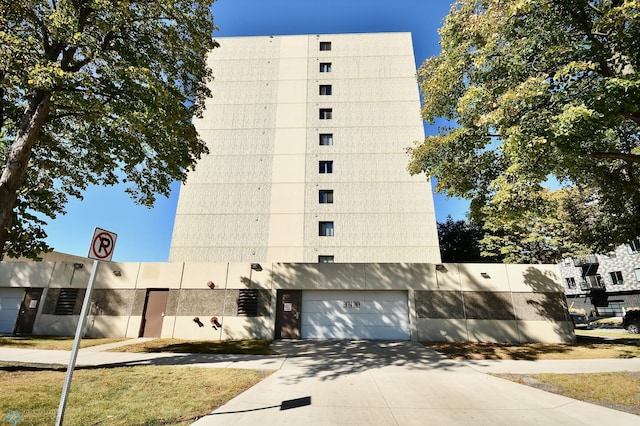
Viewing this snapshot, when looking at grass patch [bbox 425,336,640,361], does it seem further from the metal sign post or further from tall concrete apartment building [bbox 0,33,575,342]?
the metal sign post

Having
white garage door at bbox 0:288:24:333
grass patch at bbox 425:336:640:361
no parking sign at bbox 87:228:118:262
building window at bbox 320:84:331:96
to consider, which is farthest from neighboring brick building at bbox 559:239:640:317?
white garage door at bbox 0:288:24:333

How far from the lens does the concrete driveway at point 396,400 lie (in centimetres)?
515

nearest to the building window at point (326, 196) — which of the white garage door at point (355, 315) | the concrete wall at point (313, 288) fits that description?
the concrete wall at point (313, 288)

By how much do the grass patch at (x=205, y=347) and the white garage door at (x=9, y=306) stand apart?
9819mm

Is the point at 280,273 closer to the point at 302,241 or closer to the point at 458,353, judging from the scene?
the point at 302,241

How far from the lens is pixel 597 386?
7.11m

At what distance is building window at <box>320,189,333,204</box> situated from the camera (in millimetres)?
22578

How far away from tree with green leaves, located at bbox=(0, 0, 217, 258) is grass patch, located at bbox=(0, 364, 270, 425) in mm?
4571

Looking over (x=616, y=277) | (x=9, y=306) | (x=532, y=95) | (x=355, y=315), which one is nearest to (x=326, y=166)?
(x=355, y=315)

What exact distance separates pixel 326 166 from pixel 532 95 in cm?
1655

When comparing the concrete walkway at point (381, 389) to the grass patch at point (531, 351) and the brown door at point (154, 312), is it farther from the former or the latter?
the brown door at point (154, 312)

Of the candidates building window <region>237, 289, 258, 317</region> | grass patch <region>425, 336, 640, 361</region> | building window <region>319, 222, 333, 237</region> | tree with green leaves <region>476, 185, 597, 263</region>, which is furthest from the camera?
building window <region>319, 222, 333, 237</region>

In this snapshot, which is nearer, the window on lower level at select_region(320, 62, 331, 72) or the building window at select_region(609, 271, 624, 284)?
the window on lower level at select_region(320, 62, 331, 72)

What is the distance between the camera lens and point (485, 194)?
13.2m
